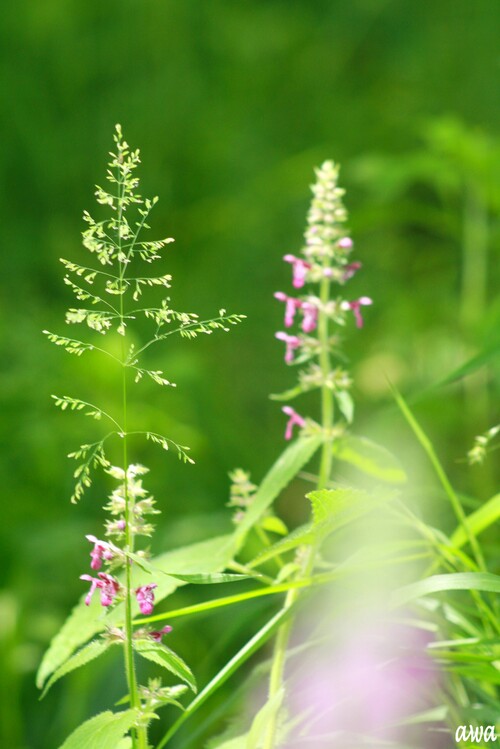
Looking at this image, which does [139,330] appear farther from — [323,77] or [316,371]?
[316,371]

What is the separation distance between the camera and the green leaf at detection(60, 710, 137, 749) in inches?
31.2

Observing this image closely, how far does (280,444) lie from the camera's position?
2789 mm

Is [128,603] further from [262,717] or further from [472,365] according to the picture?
[472,365]

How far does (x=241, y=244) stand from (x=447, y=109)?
104 cm

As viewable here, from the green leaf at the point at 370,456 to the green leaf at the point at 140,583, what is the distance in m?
0.15

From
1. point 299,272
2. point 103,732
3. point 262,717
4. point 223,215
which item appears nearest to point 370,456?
point 299,272

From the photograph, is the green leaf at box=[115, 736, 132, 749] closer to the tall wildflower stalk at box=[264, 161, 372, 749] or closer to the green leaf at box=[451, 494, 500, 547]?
the tall wildflower stalk at box=[264, 161, 372, 749]

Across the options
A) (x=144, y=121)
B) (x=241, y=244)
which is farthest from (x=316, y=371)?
(x=144, y=121)

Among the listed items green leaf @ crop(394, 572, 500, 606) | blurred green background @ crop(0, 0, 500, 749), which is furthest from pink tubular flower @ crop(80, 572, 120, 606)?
blurred green background @ crop(0, 0, 500, 749)

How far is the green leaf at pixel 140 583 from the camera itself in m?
0.98

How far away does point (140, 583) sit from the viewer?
1.01 m

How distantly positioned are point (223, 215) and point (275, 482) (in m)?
2.23

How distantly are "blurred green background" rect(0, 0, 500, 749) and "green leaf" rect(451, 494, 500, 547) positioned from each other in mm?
606

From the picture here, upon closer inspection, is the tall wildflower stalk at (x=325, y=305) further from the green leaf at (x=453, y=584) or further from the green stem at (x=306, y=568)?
the green leaf at (x=453, y=584)
